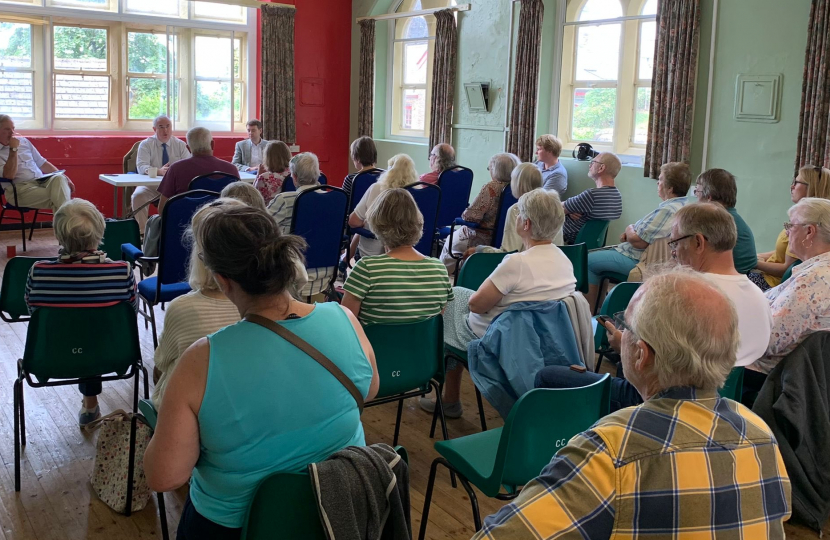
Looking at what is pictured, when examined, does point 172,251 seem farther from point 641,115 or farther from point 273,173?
point 641,115

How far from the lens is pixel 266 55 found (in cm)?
975

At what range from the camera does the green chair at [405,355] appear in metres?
2.79

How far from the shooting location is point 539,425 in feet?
7.07

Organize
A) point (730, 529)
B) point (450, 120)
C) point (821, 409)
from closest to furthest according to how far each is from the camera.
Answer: point (730, 529)
point (821, 409)
point (450, 120)

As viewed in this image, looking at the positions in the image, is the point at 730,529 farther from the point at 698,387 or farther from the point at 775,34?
the point at 775,34

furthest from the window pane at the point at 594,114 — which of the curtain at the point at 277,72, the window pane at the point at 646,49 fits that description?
the curtain at the point at 277,72

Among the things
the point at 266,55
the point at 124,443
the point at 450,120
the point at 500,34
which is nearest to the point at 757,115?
the point at 500,34

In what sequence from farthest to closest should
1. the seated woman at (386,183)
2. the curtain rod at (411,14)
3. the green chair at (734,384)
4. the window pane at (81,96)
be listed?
the window pane at (81,96), the curtain rod at (411,14), the seated woman at (386,183), the green chair at (734,384)

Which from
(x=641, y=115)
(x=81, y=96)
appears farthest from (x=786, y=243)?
(x=81, y=96)

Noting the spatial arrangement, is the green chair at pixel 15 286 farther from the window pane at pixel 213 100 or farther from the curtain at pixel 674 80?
the window pane at pixel 213 100

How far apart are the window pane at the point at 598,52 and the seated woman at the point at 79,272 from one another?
579 cm

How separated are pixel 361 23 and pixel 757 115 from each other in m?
5.78

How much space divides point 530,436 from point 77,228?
1.96 metres

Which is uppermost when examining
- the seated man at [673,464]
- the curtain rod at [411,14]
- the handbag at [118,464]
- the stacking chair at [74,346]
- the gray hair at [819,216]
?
the curtain rod at [411,14]
